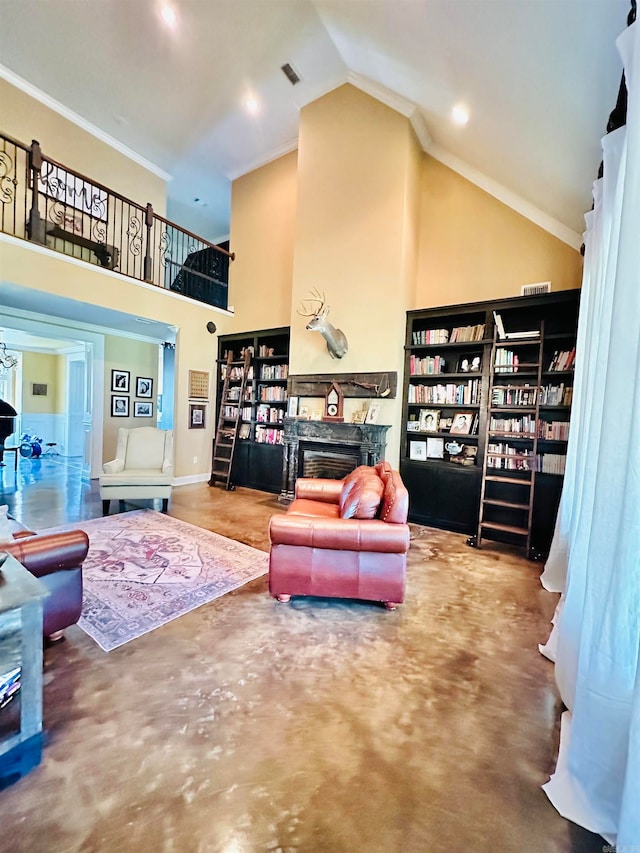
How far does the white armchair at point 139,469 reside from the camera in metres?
4.49

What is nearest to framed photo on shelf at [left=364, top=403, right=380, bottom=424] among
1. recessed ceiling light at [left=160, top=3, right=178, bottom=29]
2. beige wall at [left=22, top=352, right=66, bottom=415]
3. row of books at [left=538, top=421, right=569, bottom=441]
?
row of books at [left=538, top=421, right=569, bottom=441]

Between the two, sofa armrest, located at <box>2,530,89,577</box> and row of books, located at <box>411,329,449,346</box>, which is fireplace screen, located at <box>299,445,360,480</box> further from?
sofa armrest, located at <box>2,530,89,577</box>

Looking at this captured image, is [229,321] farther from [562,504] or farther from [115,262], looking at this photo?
[562,504]

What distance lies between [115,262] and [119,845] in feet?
23.3

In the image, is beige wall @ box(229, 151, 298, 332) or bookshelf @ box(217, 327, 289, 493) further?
beige wall @ box(229, 151, 298, 332)

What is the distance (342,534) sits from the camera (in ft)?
8.07

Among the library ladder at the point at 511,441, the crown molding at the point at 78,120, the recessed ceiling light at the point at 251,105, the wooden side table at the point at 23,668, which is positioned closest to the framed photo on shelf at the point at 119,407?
the crown molding at the point at 78,120

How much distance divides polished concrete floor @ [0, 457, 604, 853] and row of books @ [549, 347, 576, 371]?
7.95 feet

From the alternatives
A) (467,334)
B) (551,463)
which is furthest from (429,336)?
(551,463)

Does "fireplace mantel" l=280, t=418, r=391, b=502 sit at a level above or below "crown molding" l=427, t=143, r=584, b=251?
below

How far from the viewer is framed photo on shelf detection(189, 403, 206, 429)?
6553mm

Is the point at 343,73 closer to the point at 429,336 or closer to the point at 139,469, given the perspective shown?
the point at 429,336

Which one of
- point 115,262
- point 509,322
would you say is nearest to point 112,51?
point 115,262

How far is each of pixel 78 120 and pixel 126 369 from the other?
402 cm
